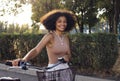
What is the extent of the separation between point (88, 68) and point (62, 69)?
936cm

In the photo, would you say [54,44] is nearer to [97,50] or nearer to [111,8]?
[97,50]

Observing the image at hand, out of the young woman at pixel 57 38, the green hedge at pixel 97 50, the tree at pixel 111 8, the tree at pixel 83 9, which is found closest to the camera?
the young woman at pixel 57 38

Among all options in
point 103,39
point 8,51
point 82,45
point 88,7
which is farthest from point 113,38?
point 88,7

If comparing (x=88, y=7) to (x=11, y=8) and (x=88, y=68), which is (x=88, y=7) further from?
(x=88, y=68)

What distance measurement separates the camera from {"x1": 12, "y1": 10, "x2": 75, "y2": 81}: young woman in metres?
3.82

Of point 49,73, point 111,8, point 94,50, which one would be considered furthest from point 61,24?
point 111,8

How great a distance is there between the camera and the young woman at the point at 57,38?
382cm

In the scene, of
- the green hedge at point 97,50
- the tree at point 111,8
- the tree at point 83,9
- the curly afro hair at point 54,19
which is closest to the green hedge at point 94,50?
the green hedge at point 97,50

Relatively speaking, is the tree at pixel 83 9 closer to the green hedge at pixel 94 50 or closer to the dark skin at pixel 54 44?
the green hedge at pixel 94 50

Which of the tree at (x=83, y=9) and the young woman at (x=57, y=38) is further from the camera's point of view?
the tree at (x=83, y=9)

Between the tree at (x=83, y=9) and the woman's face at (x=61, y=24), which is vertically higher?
the woman's face at (x=61, y=24)

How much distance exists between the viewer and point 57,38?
3.93 metres

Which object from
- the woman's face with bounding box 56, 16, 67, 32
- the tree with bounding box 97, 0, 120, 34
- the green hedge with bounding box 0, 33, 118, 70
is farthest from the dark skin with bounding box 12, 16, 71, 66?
the tree with bounding box 97, 0, 120, 34

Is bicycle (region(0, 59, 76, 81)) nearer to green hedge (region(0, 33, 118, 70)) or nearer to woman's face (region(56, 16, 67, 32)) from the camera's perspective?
woman's face (region(56, 16, 67, 32))
